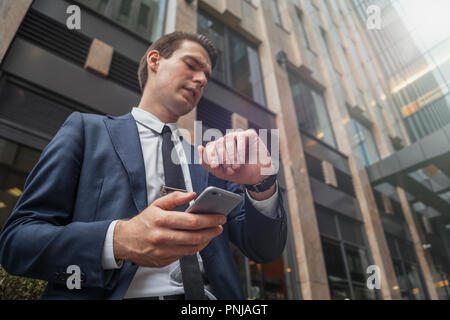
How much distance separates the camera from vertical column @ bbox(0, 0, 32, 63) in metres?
3.59

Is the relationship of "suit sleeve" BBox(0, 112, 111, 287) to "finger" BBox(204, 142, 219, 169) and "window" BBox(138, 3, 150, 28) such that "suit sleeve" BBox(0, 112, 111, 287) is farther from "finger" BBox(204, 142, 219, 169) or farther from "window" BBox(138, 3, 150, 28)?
"window" BBox(138, 3, 150, 28)

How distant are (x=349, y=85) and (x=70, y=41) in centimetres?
1240

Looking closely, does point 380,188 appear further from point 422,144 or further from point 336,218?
point 336,218

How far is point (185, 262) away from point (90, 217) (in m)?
0.46

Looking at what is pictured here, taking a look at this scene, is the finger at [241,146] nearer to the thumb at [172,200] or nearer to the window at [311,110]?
the thumb at [172,200]

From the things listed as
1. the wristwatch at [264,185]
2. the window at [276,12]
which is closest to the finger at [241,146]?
the wristwatch at [264,185]

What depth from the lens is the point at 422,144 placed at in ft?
27.2

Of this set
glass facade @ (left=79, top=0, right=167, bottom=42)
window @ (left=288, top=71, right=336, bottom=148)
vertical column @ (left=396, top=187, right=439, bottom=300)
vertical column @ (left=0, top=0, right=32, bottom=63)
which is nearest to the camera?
vertical column @ (left=0, top=0, right=32, bottom=63)

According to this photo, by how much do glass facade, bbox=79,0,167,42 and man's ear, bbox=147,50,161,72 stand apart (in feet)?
14.2

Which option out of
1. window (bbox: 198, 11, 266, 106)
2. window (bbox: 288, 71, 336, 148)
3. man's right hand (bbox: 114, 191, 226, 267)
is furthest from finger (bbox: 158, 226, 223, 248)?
window (bbox: 288, 71, 336, 148)

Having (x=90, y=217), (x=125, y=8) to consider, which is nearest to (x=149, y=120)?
(x=90, y=217)

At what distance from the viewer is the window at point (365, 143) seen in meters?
11.3

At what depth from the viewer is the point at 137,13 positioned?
Result: 5.90 meters
